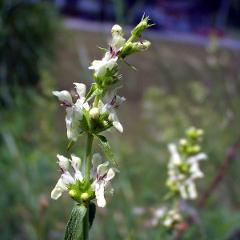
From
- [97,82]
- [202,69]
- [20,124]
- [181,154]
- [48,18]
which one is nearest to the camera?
[97,82]

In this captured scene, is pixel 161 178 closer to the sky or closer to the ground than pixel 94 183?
closer to the ground

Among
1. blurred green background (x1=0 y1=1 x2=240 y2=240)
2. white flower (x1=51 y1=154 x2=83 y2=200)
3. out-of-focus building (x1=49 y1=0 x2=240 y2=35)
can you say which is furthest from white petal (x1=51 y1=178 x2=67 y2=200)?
out-of-focus building (x1=49 y1=0 x2=240 y2=35)

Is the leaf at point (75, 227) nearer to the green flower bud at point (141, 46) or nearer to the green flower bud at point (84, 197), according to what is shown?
the green flower bud at point (84, 197)

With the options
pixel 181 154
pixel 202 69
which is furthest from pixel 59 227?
pixel 202 69

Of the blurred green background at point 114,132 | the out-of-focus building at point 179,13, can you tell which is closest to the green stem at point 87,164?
the blurred green background at point 114,132

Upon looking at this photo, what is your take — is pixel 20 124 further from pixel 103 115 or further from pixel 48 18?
pixel 103 115

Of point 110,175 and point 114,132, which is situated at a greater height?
point 110,175

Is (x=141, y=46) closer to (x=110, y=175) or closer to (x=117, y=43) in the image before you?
(x=117, y=43)

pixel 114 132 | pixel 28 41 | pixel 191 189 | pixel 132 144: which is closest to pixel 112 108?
pixel 191 189
